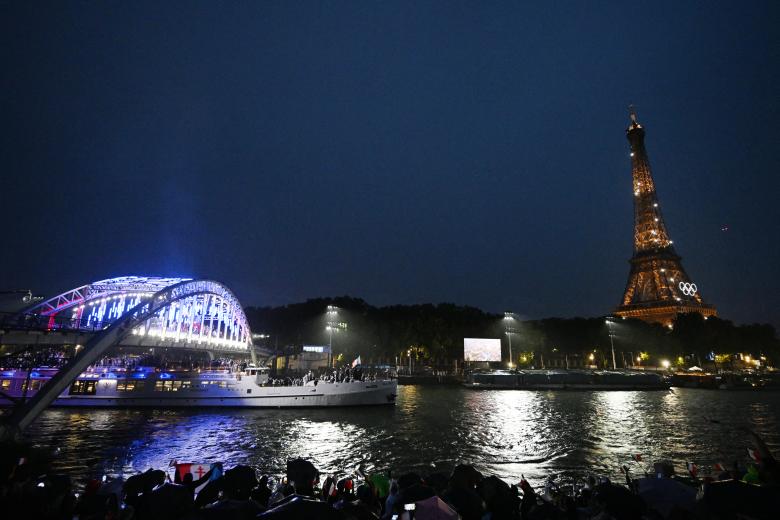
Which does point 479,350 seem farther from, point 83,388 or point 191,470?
point 191,470

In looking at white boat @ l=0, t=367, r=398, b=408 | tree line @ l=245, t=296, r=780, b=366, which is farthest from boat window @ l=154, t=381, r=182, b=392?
tree line @ l=245, t=296, r=780, b=366

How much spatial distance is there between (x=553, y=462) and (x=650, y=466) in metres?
5.52

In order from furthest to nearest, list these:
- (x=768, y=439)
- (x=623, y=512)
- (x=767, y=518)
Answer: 1. (x=768, y=439)
2. (x=623, y=512)
3. (x=767, y=518)

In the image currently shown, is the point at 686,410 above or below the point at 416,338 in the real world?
below

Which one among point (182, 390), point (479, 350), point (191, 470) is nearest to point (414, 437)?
A: point (191, 470)

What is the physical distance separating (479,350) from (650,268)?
80.2m

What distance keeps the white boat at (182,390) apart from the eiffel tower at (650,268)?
121490 mm

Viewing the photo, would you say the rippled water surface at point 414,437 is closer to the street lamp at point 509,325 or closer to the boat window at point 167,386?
the boat window at point 167,386

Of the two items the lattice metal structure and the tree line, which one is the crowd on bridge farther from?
the tree line

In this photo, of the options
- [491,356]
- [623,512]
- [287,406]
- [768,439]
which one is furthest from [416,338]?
[623,512]

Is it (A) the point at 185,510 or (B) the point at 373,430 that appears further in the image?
(B) the point at 373,430

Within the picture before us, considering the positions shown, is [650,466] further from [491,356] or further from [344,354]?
[344,354]

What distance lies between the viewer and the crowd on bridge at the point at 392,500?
6.91 metres

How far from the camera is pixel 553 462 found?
23.9 meters
